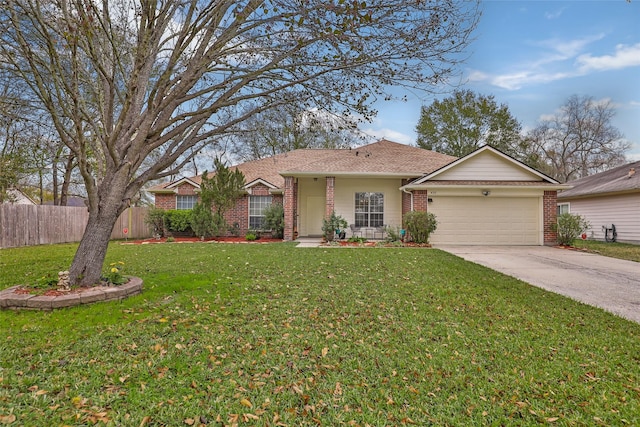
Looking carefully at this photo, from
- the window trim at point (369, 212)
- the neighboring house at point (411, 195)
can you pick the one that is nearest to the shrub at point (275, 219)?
the neighboring house at point (411, 195)

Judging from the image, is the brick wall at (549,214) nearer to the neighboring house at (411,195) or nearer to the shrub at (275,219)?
the neighboring house at (411,195)

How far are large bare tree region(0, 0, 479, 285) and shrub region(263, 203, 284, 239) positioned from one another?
946 cm

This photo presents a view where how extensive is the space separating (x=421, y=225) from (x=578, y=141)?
89.1ft

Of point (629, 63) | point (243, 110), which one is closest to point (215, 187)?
point (243, 110)

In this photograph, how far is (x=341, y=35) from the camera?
16.2ft

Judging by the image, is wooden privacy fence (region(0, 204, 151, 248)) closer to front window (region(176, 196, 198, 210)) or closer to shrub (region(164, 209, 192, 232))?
shrub (region(164, 209, 192, 232))

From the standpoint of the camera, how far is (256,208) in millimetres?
17047

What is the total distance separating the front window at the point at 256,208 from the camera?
55.8 feet

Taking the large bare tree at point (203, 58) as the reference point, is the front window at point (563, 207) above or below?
below

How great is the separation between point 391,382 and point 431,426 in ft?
1.94

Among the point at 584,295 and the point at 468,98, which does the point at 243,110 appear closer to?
the point at 584,295

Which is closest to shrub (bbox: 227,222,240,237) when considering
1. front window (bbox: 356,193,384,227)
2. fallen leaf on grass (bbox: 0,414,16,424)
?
front window (bbox: 356,193,384,227)

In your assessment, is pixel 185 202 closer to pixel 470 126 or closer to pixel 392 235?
pixel 392 235

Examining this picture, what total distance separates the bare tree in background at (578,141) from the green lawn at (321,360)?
3051 centimetres
